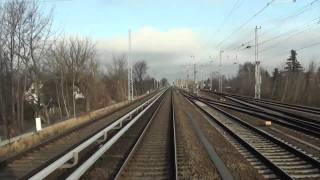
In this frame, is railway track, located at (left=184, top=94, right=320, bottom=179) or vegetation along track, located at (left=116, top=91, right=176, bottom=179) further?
vegetation along track, located at (left=116, top=91, right=176, bottom=179)

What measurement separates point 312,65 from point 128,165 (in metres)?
57.5

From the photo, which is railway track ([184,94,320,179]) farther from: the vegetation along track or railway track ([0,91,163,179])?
railway track ([0,91,163,179])

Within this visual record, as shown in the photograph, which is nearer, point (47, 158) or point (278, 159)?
point (278, 159)

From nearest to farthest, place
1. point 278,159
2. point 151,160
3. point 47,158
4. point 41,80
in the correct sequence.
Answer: point 278,159 → point 151,160 → point 47,158 → point 41,80

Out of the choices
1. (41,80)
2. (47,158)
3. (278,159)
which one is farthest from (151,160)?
(41,80)

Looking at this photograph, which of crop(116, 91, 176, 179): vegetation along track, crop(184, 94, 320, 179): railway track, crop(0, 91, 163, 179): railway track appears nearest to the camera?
crop(0, 91, 163, 179): railway track

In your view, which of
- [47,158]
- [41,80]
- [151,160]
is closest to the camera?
[151,160]

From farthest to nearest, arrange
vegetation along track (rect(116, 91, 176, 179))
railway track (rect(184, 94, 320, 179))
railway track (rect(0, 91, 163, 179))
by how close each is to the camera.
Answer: vegetation along track (rect(116, 91, 176, 179)) → railway track (rect(184, 94, 320, 179)) → railway track (rect(0, 91, 163, 179))

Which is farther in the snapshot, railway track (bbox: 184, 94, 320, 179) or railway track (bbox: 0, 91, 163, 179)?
railway track (bbox: 184, 94, 320, 179)

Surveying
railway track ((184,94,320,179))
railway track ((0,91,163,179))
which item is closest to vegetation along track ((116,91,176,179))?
railway track ((0,91,163,179))

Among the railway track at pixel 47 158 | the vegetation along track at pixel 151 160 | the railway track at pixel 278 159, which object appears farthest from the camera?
the vegetation along track at pixel 151 160

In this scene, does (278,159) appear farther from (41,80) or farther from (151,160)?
(41,80)

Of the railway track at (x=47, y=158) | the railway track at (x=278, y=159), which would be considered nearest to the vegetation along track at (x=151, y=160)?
the railway track at (x=47, y=158)

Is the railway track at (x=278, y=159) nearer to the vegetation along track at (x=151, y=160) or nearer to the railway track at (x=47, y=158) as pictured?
the vegetation along track at (x=151, y=160)
